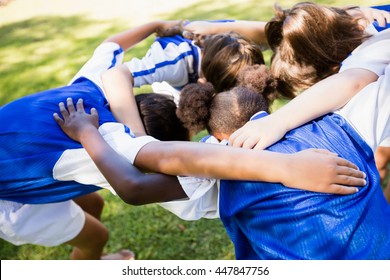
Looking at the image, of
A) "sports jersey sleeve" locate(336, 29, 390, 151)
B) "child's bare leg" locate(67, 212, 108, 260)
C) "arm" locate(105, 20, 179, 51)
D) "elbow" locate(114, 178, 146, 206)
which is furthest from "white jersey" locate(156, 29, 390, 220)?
"arm" locate(105, 20, 179, 51)

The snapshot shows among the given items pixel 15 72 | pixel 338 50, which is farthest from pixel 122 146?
pixel 15 72

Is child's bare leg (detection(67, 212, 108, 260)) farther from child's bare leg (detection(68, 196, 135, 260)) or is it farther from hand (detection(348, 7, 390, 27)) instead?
hand (detection(348, 7, 390, 27))

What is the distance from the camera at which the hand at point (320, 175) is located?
43.6 inches

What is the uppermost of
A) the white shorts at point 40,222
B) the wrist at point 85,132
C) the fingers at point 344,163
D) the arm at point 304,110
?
the arm at point 304,110

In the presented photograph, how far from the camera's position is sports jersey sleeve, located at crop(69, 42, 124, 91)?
168cm

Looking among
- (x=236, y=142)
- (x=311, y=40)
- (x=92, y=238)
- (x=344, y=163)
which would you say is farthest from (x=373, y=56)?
(x=92, y=238)

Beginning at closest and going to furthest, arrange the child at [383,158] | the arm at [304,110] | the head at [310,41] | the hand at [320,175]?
the hand at [320,175], the arm at [304,110], the head at [310,41], the child at [383,158]

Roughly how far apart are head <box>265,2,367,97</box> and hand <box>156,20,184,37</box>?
52 centimetres

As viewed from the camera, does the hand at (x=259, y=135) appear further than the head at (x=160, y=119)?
No

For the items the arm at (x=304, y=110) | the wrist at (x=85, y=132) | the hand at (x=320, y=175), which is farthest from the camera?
the wrist at (x=85, y=132)

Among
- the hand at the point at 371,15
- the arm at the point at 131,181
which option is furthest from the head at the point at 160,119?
the hand at the point at 371,15

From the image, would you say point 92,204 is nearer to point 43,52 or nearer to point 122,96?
point 122,96

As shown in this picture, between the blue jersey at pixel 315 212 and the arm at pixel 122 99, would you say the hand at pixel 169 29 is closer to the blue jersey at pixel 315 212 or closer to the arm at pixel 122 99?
the arm at pixel 122 99

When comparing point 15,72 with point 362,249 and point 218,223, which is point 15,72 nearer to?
point 218,223
